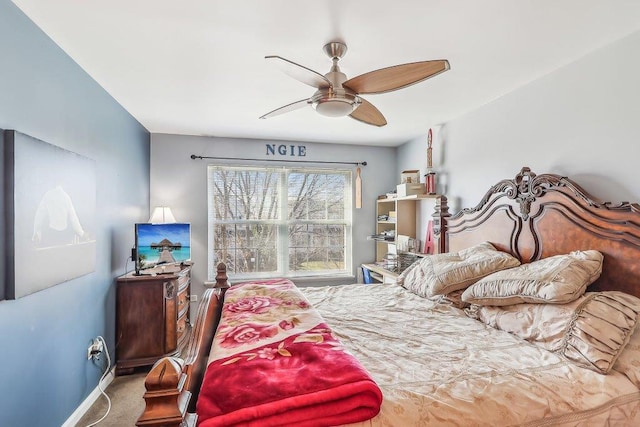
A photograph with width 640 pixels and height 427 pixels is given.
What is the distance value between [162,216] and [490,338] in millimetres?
3365

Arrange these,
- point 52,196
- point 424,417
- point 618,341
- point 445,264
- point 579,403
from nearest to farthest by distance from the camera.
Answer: point 424,417 → point 579,403 → point 618,341 → point 52,196 → point 445,264

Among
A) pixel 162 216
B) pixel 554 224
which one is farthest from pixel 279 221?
pixel 554 224

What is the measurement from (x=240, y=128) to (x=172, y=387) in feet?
10.8

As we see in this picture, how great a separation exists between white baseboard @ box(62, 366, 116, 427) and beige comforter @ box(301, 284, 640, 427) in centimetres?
191

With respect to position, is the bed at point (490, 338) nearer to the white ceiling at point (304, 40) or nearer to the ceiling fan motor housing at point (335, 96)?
the white ceiling at point (304, 40)

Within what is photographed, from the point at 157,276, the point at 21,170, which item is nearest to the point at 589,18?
the point at 21,170

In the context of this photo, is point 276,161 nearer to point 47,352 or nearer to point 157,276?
point 157,276

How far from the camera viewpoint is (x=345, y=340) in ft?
5.58

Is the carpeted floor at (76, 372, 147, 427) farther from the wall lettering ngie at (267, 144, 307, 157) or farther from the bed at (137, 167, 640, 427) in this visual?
the wall lettering ngie at (267, 144, 307, 157)

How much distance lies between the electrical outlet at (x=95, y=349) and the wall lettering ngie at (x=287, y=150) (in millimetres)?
2712

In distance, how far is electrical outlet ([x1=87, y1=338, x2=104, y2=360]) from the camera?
2.44 metres

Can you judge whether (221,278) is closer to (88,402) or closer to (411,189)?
(88,402)

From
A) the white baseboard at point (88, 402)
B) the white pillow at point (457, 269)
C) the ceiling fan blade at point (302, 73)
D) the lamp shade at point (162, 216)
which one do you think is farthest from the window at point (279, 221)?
the ceiling fan blade at point (302, 73)

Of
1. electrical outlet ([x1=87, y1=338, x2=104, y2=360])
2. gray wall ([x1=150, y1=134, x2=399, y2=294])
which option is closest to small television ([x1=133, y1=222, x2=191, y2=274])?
gray wall ([x1=150, y1=134, x2=399, y2=294])
